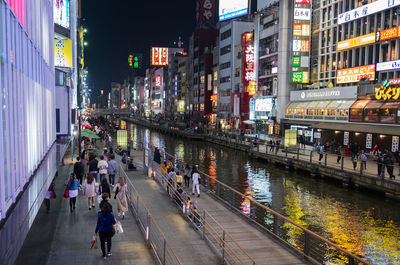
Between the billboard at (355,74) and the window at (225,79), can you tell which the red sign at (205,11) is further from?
the billboard at (355,74)

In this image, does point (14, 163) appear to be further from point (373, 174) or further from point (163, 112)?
point (163, 112)

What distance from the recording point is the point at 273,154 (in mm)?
42688

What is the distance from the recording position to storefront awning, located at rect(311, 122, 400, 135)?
115ft

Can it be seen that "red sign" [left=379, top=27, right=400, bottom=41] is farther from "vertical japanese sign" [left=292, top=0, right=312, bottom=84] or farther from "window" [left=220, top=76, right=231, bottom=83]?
"window" [left=220, top=76, right=231, bottom=83]

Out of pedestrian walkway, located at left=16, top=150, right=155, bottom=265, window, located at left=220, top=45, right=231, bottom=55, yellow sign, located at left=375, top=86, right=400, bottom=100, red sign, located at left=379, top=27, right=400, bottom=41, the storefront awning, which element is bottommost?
pedestrian walkway, located at left=16, top=150, right=155, bottom=265

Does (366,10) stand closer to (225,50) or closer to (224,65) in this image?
(225,50)

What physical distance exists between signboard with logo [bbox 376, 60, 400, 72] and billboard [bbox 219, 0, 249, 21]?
157 feet

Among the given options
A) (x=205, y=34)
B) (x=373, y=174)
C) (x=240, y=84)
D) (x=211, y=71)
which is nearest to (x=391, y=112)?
(x=373, y=174)

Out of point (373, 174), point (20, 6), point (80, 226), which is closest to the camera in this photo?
point (20, 6)

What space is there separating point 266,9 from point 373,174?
4550cm

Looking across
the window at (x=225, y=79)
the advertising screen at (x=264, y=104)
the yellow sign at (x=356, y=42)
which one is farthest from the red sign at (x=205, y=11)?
the yellow sign at (x=356, y=42)

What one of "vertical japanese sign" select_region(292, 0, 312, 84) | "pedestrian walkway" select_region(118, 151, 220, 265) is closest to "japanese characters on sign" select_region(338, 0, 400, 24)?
"vertical japanese sign" select_region(292, 0, 312, 84)

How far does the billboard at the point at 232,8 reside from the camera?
83.8 metres

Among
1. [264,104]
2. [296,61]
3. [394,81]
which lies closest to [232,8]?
[264,104]
